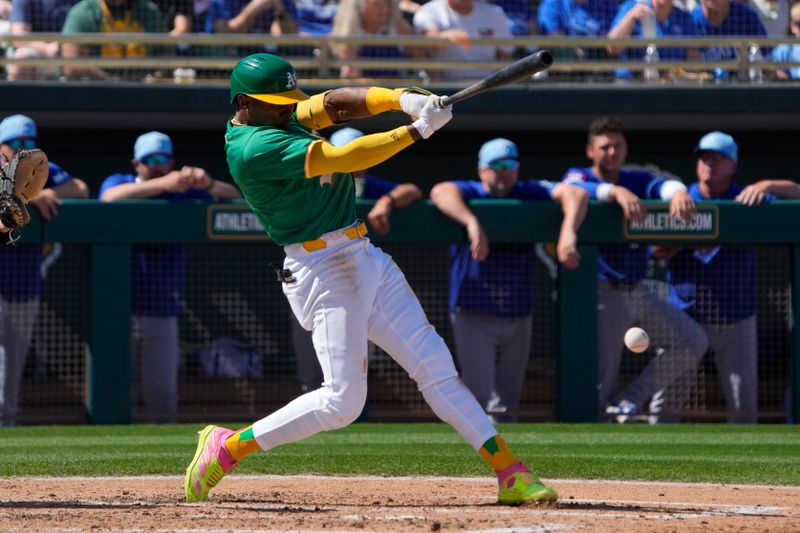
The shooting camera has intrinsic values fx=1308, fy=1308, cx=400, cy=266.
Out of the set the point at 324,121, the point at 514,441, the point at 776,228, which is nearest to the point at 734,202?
the point at 776,228

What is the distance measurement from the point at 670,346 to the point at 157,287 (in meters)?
3.25

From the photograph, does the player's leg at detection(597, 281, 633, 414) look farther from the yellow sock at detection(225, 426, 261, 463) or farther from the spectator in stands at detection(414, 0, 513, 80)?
the yellow sock at detection(225, 426, 261, 463)

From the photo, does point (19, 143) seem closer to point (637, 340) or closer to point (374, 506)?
point (637, 340)

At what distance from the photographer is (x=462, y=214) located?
26.9 feet

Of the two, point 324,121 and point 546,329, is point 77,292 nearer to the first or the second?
point 546,329

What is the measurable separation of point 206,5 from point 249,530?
23.0 ft

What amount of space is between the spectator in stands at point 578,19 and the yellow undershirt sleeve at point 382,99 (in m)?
5.89

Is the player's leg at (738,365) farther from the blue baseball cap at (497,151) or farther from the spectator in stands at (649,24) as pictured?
the spectator in stands at (649,24)

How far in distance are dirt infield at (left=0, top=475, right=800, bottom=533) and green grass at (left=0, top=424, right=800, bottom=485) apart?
31 cm

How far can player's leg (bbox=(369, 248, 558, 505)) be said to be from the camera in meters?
4.71

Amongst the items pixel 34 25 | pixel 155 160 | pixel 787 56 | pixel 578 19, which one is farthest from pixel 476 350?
pixel 34 25

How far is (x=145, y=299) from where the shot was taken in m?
8.24

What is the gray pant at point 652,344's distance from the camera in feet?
26.8

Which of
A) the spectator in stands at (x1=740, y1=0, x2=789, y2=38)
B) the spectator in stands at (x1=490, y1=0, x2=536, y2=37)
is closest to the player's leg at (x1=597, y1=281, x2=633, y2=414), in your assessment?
the spectator in stands at (x1=490, y1=0, x2=536, y2=37)
